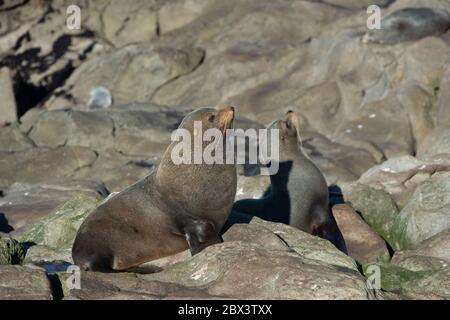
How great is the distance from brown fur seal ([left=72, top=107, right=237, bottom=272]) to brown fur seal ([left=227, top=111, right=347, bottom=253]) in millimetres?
2094

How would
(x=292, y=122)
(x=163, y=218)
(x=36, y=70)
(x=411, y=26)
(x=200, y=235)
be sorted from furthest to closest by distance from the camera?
(x=36, y=70) < (x=411, y=26) < (x=292, y=122) < (x=163, y=218) < (x=200, y=235)

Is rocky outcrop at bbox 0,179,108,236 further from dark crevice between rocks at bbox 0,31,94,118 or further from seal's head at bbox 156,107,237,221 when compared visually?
dark crevice between rocks at bbox 0,31,94,118

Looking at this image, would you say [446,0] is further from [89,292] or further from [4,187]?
[89,292]

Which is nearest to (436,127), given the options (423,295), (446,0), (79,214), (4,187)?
(446,0)

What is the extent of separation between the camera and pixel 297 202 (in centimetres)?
1206

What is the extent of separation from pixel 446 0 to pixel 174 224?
620 inches

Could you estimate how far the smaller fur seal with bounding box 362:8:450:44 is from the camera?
21609mm

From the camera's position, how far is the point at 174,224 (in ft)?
30.9

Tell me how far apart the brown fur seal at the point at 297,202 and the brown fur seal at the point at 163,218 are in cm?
209

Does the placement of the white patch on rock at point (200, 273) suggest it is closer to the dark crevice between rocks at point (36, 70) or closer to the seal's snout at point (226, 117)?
the seal's snout at point (226, 117)

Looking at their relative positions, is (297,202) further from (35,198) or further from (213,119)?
(35,198)

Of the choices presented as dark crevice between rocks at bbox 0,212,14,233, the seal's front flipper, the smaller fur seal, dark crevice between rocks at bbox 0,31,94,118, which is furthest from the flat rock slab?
dark crevice between rocks at bbox 0,31,94,118

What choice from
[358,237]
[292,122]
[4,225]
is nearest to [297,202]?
[358,237]

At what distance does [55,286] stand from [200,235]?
1.87 m
